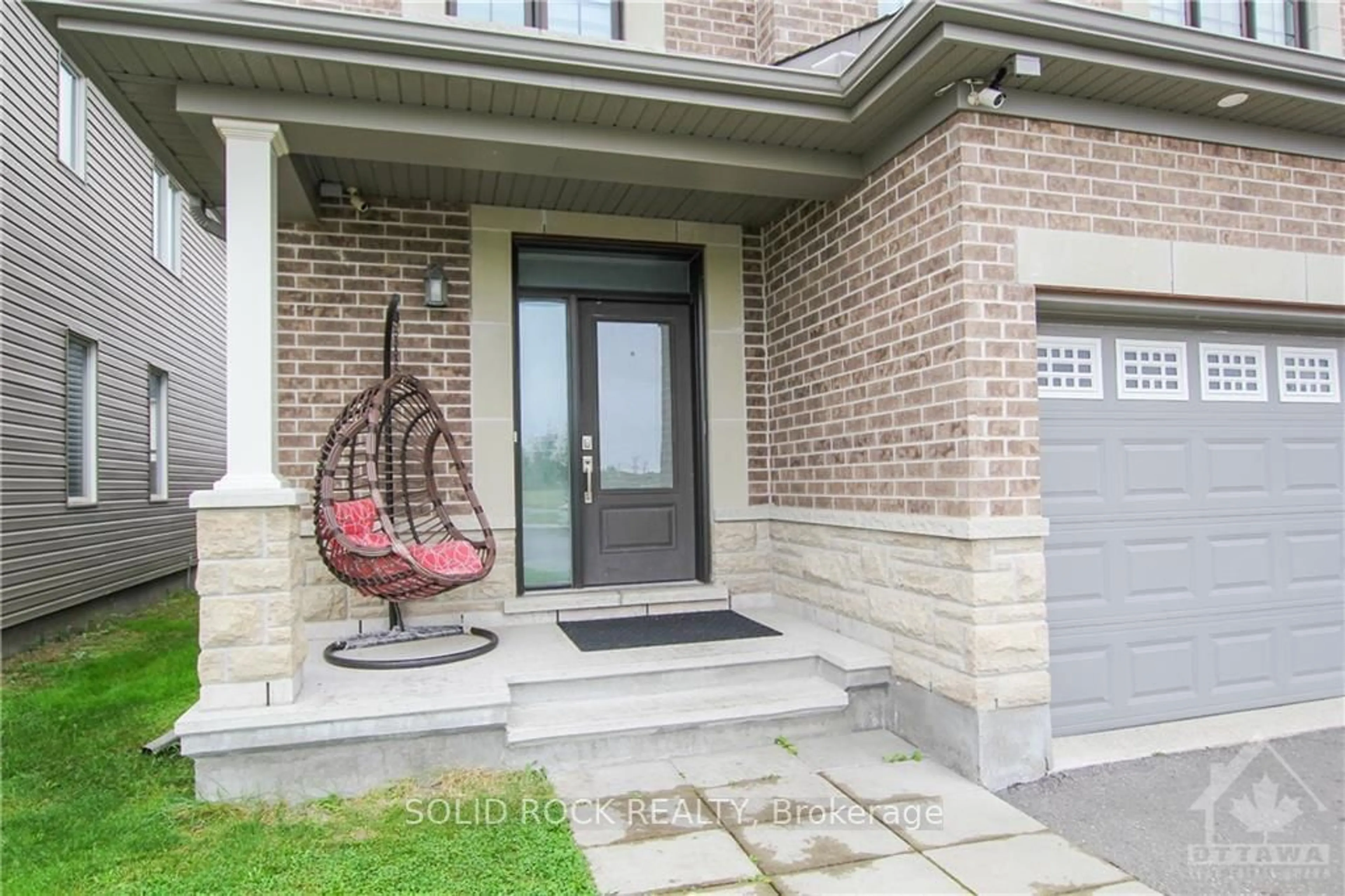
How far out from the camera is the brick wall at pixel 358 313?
459cm

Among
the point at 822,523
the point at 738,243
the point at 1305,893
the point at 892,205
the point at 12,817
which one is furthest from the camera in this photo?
the point at 738,243

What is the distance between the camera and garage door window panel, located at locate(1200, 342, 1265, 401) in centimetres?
412

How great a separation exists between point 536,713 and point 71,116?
25.6 ft

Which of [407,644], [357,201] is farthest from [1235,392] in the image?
[357,201]

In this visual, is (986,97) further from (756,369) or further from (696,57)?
(756,369)

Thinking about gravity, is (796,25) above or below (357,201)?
above

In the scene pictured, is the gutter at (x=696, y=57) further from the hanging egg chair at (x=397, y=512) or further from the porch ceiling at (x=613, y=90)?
the hanging egg chair at (x=397, y=512)

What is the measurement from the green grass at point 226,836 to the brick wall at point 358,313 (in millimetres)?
1686

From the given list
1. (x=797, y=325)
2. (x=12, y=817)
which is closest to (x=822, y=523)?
(x=797, y=325)

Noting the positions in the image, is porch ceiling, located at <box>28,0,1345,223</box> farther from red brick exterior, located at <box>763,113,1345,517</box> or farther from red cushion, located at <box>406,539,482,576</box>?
red cushion, located at <box>406,539,482,576</box>

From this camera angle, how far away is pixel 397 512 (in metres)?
4.71

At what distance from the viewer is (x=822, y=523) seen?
4660 millimetres

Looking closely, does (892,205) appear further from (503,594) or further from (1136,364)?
(503,594)

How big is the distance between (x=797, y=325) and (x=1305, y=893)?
11.5 ft
